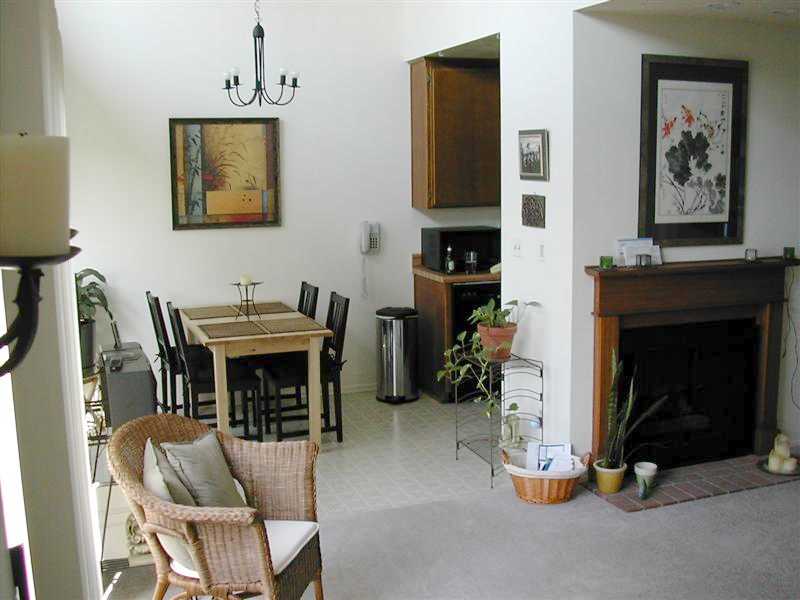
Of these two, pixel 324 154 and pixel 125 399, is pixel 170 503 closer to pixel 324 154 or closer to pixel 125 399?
pixel 125 399

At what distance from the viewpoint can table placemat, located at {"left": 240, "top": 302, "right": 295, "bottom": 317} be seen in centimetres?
604

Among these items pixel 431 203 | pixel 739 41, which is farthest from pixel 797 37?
pixel 431 203

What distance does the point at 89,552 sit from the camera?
6.75 ft

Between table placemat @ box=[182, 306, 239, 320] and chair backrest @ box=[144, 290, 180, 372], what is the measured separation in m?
0.23

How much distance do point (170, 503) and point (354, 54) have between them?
445 centimetres

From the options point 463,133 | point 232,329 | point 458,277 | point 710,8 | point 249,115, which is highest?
point 710,8

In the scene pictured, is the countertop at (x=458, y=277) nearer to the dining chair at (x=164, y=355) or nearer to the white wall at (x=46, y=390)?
the dining chair at (x=164, y=355)

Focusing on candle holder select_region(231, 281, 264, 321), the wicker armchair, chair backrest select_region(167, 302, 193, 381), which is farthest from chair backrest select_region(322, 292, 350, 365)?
the wicker armchair

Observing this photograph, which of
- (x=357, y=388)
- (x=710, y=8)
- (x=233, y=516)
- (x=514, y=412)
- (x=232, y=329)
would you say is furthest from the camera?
(x=357, y=388)

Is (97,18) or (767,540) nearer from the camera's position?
(767,540)

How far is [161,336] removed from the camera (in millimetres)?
5688

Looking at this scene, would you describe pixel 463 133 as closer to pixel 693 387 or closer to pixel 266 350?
pixel 266 350

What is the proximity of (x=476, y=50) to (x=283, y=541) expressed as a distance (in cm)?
408

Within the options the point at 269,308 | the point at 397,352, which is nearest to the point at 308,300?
the point at 269,308
